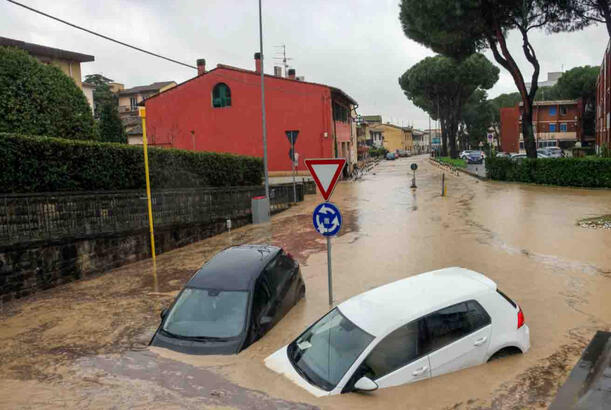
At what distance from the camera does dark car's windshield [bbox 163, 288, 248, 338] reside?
7211 millimetres

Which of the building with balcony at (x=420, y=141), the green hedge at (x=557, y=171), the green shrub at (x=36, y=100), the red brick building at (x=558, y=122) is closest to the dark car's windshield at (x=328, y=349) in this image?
the green shrub at (x=36, y=100)

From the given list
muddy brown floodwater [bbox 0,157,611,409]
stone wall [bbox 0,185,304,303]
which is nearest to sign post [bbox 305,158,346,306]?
muddy brown floodwater [bbox 0,157,611,409]

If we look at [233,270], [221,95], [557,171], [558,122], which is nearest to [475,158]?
[558,122]

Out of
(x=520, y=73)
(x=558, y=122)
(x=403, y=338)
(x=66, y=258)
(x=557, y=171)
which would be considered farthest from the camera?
(x=558, y=122)

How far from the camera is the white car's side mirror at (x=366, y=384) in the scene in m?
5.16

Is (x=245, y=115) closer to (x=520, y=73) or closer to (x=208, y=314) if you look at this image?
(x=520, y=73)

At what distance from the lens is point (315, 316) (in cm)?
878

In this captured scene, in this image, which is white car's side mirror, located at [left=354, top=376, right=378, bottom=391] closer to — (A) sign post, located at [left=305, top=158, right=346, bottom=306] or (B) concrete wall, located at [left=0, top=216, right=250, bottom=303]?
(A) sign post, located at [left=305, top=158, right=346, bottom=306]

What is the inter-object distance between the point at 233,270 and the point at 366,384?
135 inches

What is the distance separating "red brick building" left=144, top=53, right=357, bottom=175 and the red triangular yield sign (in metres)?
27.6

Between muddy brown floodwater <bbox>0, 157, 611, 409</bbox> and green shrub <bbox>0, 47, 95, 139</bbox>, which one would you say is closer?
muddy brown floodwater <bbox>0, 157, 611, 409</bbox>

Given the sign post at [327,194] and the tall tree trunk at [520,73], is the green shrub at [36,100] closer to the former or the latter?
the sign post at [327,194]

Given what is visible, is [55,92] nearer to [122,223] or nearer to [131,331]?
[122,223]

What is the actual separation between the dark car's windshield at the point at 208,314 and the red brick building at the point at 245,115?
1142 inches
